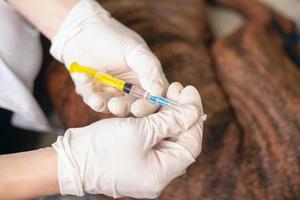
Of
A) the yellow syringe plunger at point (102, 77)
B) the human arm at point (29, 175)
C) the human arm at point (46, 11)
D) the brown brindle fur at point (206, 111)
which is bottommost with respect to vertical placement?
the brown brindle fur at point (206, 111)

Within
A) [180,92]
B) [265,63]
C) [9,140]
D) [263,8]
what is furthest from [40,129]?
[263,8]

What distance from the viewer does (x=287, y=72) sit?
1.13 metres

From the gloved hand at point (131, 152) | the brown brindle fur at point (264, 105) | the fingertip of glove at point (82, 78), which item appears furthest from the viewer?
the brown brindle fur at point (264, 105)

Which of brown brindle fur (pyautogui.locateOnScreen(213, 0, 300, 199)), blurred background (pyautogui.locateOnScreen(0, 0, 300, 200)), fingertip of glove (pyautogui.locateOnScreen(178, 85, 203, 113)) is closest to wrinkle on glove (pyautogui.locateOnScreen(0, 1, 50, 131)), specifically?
blurred background (pyautogui.locateOnScreen(0, 0, 300, 200))

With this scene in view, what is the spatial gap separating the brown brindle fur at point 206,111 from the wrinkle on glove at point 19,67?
0.09 meters

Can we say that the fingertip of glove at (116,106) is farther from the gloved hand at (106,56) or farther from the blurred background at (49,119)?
the blurred background at (49,119)

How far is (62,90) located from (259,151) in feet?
1.68

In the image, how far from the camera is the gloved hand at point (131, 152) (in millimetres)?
659

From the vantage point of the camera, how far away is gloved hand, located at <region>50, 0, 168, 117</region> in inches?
29.0

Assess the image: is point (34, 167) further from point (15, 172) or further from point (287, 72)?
point (287, 72)

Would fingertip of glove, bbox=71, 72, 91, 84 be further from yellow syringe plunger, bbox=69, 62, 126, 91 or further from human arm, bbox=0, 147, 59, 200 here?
human arm, bbox=0, 147, 59, 200

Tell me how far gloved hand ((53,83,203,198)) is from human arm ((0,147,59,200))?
0.06 feet

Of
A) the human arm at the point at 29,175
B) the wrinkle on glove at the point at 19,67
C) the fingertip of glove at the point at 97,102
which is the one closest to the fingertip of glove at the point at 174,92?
the fingertip of glove at the point at 97,102

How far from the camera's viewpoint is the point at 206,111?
3.19ft
